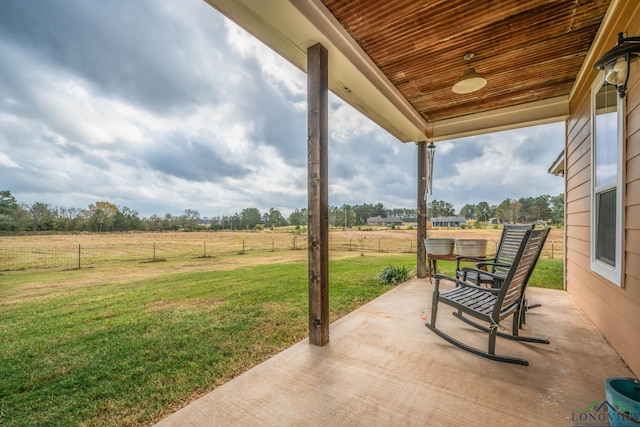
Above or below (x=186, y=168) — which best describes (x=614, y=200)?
below

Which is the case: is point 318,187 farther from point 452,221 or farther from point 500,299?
point 452,221

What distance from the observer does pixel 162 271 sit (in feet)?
20.3

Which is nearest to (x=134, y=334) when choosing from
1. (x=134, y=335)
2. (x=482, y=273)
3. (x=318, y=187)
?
(x=134, y=335)

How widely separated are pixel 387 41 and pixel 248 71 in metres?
4.93

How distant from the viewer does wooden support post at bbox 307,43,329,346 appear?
6.97 feet

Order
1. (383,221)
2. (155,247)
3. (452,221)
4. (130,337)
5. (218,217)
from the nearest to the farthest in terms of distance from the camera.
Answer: (130,337) → (452,221) → (155,247) → (218,217) → (383,221)

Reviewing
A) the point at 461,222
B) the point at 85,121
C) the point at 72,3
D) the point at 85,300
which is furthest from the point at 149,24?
the point at 461,222

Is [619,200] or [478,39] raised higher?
[478,39]

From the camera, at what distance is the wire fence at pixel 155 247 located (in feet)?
11.9

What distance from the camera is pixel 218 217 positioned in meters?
7.08

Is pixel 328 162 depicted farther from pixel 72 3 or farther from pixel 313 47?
pixel 72 3

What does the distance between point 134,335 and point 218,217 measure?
→ 4.70 m

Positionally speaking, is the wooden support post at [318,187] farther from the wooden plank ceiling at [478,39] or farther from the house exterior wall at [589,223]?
the house exterior wall at [589,223]

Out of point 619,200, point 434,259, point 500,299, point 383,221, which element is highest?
point 619,200
